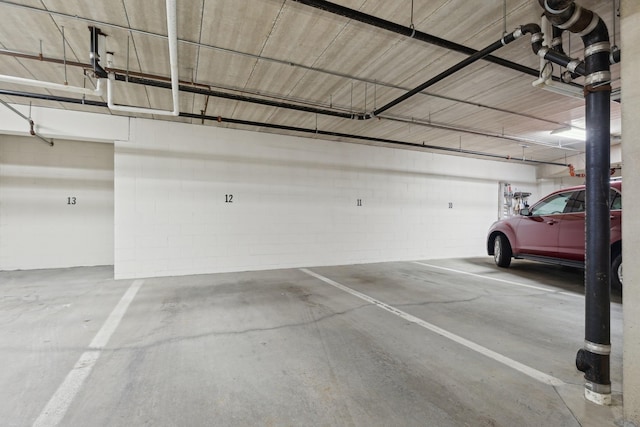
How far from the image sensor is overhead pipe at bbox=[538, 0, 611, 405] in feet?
5.50

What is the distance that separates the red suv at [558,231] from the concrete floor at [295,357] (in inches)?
24.8

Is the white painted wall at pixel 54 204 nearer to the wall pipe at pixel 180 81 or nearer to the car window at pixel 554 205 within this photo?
the wall pipe at pixel 180 81

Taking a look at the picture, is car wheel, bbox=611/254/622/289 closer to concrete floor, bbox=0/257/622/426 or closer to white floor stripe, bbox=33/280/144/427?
concrete floor, bbox=0/257/622/426

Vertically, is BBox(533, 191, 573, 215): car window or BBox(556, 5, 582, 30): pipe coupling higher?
BBox(556, 5, 582, 30): pipe coupling

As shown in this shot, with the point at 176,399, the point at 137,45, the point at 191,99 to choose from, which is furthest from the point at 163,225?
the point at 176,399

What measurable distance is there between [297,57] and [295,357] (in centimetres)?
323

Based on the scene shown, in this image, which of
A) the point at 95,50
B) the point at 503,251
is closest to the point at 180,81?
the point at 95,50

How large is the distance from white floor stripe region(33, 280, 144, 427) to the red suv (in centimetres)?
581

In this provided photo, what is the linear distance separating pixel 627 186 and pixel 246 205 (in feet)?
17.8

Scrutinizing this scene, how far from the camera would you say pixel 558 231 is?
183 inches

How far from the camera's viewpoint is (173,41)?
228 centimetres

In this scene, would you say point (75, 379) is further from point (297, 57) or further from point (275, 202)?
point (275, 202)

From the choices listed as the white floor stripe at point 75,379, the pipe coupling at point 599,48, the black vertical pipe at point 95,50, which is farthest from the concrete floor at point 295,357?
the black vertical pipe at point 95,50

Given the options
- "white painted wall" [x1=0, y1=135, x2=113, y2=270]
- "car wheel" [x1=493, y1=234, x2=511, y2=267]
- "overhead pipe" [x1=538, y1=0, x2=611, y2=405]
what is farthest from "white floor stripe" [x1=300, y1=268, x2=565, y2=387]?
"white painted wall" [x1=0, y1=135, x2=113, y2=270]
